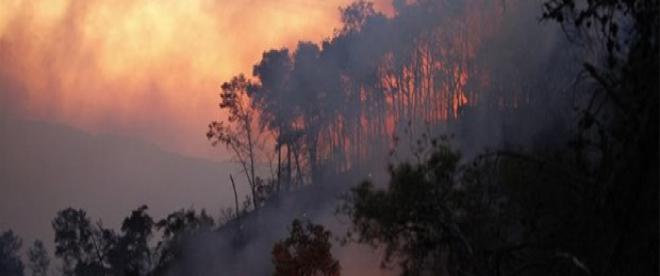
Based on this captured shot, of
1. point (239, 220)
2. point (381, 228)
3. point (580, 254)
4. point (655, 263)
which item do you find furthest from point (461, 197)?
point (239, 220)

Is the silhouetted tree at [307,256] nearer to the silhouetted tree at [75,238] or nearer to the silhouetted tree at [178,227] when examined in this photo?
the silhouetted tree at [178,227]

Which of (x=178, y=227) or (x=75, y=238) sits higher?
(x=178, y=227)

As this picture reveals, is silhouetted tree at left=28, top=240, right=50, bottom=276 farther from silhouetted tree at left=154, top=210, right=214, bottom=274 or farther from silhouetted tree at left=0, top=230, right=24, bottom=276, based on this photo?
silhouetted tree at left=154, top=210, right=214, bottom=274

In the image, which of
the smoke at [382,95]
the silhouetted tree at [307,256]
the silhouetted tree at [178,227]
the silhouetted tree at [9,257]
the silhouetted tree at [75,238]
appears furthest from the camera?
the silhouetted tree at [9,257]

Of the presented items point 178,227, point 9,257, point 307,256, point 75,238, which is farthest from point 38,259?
point 307,256

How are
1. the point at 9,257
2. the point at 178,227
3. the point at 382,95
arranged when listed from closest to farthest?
1. the point at 178,227
2. the point at 382,95
3. the point at 9,257

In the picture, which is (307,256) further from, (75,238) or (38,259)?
(38,259)

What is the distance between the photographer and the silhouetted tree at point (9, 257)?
454 feet

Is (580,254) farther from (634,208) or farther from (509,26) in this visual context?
(509,26)

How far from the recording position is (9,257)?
14300 cm

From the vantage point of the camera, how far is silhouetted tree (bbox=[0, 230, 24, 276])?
13838 centimetres

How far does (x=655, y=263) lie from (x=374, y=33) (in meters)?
85.0

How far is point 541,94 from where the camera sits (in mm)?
66000

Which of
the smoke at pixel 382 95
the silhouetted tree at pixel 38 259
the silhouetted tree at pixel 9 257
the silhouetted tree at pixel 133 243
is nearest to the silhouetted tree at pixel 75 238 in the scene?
the silhouetted tree at pixel 133 243
